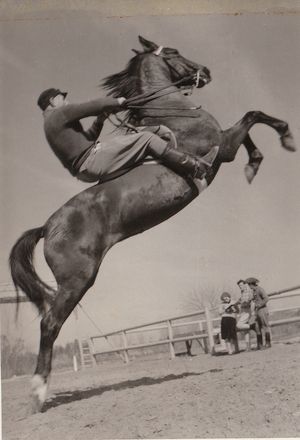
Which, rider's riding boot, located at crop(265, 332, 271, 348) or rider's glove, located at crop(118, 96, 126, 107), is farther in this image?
rider's glove, located at crop(118, 96, 126, 107)

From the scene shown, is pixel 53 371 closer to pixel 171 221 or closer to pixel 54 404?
pixel 54 404

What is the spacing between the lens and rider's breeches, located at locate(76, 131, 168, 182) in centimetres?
491

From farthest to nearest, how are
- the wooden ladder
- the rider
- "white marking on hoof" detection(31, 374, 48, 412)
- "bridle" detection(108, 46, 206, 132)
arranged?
"bridle" detection(108, 46, 206, 132), the wooden ladder, the rider, "white marking on hoof" detection(31, 374, 48, 412)

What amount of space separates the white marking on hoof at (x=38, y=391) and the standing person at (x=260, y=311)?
5.56 ft

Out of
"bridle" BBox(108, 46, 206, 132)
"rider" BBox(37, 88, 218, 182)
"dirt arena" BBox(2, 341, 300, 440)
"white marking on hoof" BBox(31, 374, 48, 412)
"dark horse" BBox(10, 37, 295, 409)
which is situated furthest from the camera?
"bridle" BBox(108, 46, 206, 132)

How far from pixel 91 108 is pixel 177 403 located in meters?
2.39

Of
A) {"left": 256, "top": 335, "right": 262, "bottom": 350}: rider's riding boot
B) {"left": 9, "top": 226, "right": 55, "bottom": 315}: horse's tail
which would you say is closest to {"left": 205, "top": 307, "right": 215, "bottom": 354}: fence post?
{"left": 256, "top": 335, "right": 262, "bottom": 350}: rider's riding boot

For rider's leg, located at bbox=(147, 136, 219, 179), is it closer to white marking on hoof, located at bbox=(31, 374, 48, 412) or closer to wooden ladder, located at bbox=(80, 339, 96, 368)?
wooden ladder, located at bbox=(80, 339, 96, 368)

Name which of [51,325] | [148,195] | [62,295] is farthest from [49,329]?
[148,195]

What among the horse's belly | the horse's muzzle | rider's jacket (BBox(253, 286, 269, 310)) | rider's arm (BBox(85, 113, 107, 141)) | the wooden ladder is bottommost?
the wooden ladder

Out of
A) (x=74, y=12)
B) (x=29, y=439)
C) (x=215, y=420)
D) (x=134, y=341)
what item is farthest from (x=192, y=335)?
(x=74, y=12)

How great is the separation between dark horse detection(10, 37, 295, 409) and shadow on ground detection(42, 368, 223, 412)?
11 cm

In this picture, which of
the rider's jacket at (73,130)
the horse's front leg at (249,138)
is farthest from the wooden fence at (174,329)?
the rider's jacket at (73,130)

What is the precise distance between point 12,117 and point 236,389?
9.37 feet
